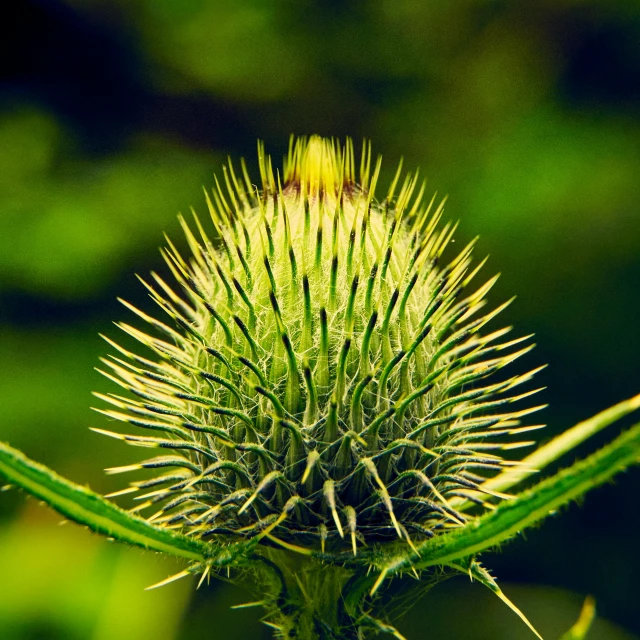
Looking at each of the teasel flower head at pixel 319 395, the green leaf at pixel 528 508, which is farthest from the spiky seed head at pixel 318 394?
the green leaf at pixel 528 508

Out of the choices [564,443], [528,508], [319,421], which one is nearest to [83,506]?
[319,421]

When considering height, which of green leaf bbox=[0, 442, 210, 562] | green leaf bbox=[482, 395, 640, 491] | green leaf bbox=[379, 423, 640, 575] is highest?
green leaf bbox=[482, 395, 640, 491]

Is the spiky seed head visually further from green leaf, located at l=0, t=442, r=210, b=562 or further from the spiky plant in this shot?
green leaf, located at l=0, t=442, r=210, b=562

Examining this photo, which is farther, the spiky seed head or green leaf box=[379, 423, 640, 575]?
the spiky seed head

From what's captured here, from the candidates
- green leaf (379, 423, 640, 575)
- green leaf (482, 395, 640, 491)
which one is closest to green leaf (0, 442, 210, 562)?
green leaf (379, 423, 640, 575)

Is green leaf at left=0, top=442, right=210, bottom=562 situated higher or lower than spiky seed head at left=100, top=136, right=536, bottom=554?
lower

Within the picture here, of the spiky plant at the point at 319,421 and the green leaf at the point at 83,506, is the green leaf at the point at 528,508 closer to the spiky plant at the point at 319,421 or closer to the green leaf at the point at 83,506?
the spiky plant at the point at 319,421
